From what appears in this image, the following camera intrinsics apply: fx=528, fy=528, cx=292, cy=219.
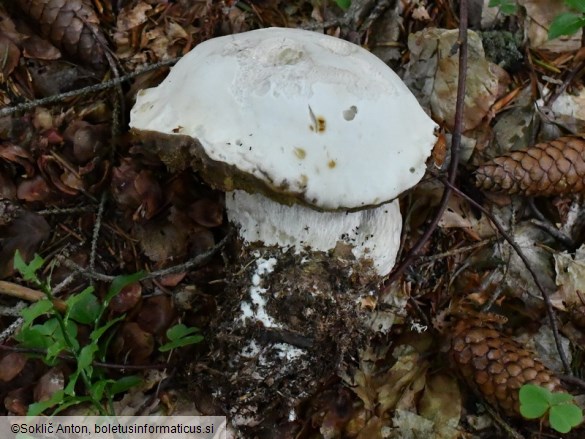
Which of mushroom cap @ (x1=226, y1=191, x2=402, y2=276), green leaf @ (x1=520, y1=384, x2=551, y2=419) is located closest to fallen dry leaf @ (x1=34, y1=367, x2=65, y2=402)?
mushroom cap @ (x1=226, y1=191, x2=402, y2=276)

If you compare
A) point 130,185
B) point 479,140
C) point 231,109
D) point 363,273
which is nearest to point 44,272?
point 130,185

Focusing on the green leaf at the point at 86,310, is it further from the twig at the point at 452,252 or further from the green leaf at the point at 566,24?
the green leaf at the point at 566,24

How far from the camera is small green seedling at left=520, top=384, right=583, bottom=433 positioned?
1.85 metres

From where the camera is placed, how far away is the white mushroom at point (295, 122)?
1720 mm

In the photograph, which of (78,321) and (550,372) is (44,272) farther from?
(550,372)

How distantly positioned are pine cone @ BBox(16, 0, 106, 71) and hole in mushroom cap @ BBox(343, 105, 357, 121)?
3.97 ft

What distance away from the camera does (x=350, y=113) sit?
1.77 m

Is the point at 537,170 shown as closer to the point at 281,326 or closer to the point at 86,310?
the point at 281,326

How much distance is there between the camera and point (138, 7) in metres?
2.39

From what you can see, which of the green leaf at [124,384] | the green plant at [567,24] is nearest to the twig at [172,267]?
the green leaf at [124,384]

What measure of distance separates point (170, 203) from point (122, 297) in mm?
450

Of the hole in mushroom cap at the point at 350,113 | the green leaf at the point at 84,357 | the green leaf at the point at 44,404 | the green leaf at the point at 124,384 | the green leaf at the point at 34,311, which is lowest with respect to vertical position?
the green leaf at the point at 124,384

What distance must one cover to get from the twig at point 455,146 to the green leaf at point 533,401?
2.17 feet

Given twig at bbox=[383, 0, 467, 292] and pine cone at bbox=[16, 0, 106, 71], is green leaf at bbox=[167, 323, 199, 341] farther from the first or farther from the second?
pine cone at bbox=[16, 0, 106, 71]
